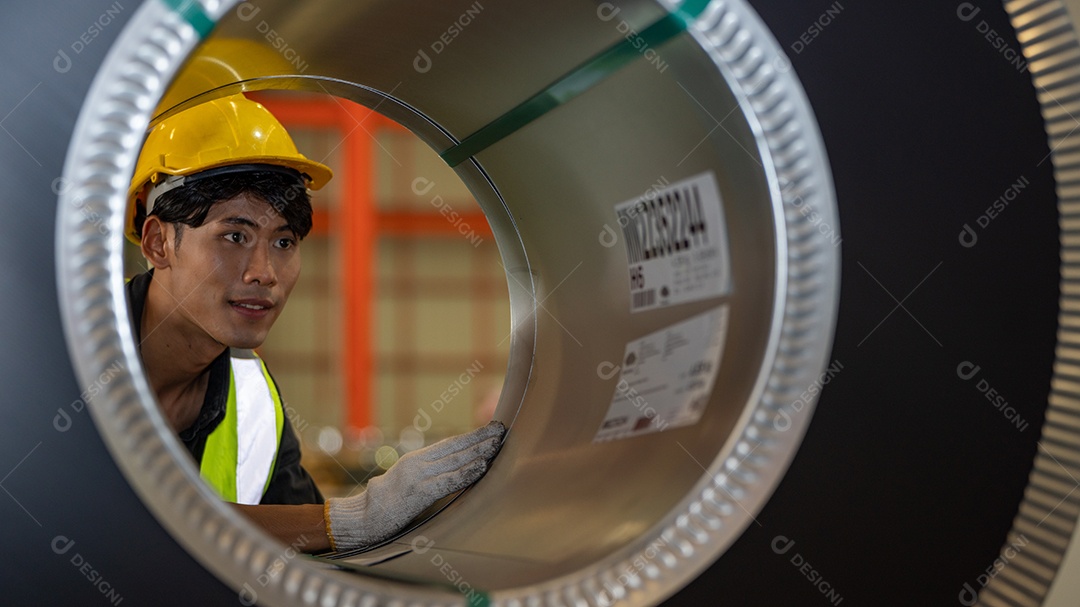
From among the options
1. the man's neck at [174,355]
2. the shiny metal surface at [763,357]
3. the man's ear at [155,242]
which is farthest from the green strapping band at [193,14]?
the man's ear at [155,242]

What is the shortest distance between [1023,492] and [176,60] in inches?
32.2

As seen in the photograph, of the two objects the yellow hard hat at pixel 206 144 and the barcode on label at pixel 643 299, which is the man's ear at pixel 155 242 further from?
the barcode on label at pixel 643 299

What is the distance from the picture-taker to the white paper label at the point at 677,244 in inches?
33.5

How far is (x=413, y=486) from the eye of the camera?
1403mm

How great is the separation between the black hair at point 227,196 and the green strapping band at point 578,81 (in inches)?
23.8

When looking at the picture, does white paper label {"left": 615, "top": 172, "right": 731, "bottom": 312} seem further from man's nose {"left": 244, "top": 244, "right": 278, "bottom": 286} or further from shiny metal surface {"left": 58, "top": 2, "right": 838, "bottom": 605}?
man's nose {"left": 244, "top": 244, "right": 278, "bottom": 286}

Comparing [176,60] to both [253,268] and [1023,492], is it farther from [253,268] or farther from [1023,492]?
[253,268]

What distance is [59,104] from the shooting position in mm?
705

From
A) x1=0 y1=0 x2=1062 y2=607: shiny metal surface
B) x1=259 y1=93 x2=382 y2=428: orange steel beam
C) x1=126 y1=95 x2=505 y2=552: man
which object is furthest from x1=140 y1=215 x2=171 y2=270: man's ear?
x1=259 y1=93 x2=382 y2=428: orange steel beam

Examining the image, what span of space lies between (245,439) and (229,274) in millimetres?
402

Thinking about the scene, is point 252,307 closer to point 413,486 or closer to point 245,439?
point 245,439

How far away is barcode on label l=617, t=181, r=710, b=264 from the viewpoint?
0.89m

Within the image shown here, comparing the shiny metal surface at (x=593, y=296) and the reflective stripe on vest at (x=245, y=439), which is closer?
the shiny metal surface at (x=593, y=296)

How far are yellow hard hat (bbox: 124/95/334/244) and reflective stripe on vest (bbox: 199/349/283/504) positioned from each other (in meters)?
0.46
